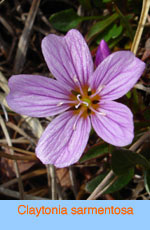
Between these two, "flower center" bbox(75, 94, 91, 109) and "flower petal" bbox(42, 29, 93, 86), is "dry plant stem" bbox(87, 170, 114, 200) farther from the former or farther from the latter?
"flower petal" bbox(42, 29, 93, 86)

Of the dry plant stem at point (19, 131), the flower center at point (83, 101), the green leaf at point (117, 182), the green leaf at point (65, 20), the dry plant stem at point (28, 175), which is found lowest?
the dry plant stem at point (28, 175)

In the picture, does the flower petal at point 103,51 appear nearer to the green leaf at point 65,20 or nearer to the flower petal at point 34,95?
the flower petal at point 34,95

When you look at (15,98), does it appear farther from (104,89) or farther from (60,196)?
(60,196)

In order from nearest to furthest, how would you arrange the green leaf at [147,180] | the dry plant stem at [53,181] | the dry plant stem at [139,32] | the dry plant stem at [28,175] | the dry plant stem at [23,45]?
the green leaf at [147,180]
the dry plant stem at [139,32]
the dry plant stem at [53,181]
the dry plant stem at [28,175]
the dry plant stem at [23,45]

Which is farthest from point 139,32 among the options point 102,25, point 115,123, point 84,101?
point 115,123

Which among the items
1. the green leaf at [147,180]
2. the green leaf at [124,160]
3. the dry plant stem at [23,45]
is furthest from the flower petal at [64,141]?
the dry plant stem at [23,45]

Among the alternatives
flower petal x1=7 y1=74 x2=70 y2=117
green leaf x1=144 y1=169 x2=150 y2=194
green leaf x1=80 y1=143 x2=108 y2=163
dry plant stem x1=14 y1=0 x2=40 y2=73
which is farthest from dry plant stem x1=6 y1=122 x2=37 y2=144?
green leaf x1=144 y1=169 x2=150 y2=194

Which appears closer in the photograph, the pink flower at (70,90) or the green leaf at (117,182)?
the pink flower at (70,90)

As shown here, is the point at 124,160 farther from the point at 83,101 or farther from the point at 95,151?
the point at 83,101

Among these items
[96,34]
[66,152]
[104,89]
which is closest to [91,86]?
[104,89]
